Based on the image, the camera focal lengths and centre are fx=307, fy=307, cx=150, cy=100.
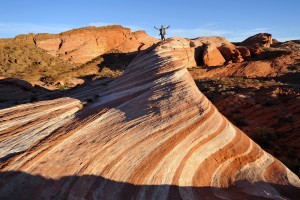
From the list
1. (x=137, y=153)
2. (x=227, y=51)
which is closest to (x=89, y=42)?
(x=227, y=51)

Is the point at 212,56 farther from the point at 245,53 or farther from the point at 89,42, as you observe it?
the point at 89,42

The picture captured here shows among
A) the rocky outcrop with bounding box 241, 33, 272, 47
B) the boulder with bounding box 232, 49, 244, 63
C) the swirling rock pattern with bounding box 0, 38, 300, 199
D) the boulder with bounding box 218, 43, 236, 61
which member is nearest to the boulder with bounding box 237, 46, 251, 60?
the boulder with bounding box 232, 49, 244, 63

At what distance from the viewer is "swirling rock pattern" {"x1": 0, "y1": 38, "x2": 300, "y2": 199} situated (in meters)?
5.18

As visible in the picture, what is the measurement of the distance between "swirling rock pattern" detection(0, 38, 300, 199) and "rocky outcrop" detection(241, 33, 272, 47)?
51181 millimetres

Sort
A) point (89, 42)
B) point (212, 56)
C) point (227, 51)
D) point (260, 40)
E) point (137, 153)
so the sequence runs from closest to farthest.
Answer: point (137, 153) < point (212, 56) < point (227, 51) < point (260, 40) < point (89, 42)

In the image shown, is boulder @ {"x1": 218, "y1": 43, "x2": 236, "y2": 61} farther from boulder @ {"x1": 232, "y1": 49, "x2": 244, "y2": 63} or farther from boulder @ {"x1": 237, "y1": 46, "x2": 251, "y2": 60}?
boulder @ {"x1": 237, "y1": 46, "x2": 251, "y2": 60}

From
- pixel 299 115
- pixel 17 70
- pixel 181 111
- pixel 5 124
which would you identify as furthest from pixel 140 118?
pixel 17 70

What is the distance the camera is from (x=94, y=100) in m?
8.92

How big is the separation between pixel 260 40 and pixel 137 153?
183 feet

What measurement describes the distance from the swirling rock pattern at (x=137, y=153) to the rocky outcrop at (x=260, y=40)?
51181 millimetres

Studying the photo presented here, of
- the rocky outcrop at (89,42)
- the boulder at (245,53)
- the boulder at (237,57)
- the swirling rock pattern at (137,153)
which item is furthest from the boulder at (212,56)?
the swirling rock pattern at (137,153)

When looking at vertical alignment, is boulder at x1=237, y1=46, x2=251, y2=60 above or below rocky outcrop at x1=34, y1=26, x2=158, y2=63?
below

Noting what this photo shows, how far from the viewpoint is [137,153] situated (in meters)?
5.91

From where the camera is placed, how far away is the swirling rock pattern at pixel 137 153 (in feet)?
17.0
